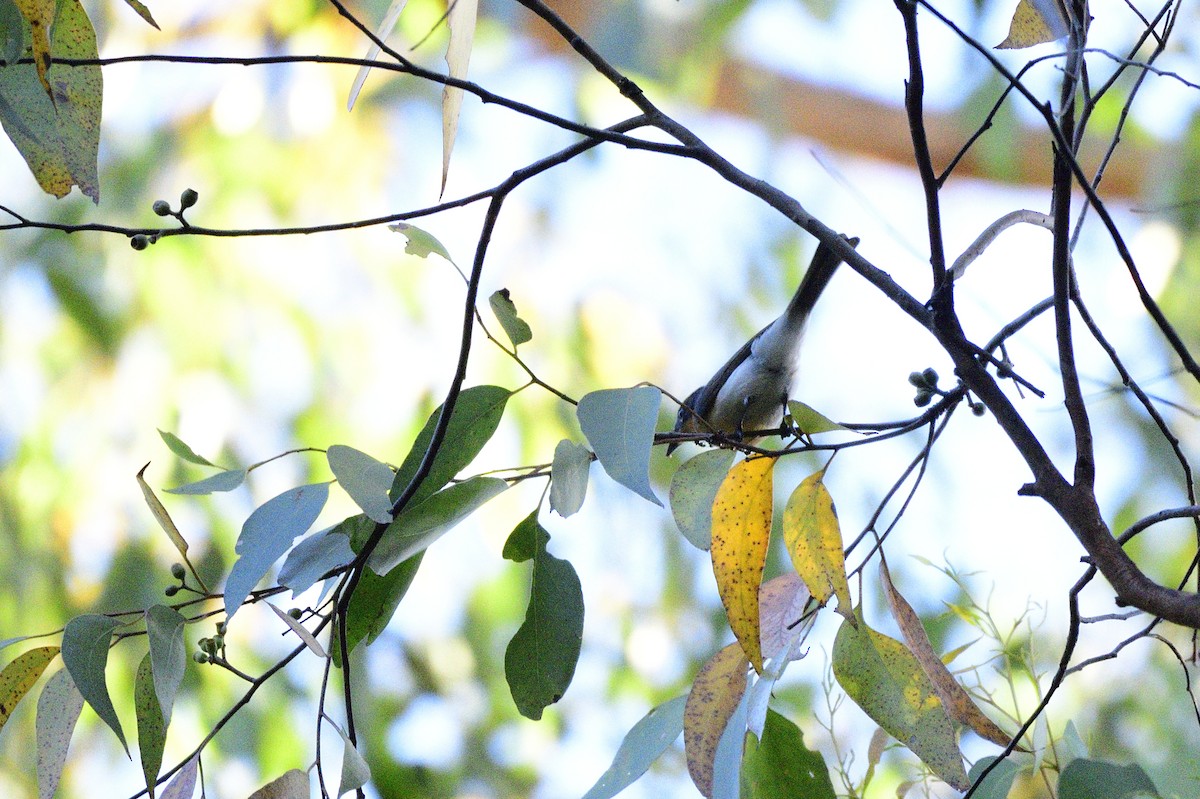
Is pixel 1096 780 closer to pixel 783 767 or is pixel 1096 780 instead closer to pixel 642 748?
pixel 783 767

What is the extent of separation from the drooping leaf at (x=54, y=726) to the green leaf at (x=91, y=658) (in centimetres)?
5

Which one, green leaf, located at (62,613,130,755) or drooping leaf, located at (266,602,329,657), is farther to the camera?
green leaf, located at (62,613,130,755)

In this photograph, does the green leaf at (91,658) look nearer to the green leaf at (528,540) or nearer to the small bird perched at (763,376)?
the green leaf at (528,540)

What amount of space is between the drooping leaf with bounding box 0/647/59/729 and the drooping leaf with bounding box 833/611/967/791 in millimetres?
721

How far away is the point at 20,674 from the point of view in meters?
1.00

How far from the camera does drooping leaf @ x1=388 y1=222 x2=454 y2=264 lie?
0.92 meters

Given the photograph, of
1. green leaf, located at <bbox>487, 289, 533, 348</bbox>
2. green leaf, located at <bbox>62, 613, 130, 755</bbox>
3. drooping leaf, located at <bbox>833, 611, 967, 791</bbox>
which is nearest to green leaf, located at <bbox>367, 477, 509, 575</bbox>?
green leaf, located at <bbox>487, 289, 533, 348</bbox>

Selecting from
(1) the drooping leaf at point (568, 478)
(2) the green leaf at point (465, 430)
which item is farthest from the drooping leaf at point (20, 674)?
(1) the drooping leaf at point (568, 478)

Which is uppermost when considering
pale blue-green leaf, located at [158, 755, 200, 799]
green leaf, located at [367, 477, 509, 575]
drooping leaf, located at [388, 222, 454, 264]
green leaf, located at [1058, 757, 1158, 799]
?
drooping leaf, located at [388, 222, 454, 264]

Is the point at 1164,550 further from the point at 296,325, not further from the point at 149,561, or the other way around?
the point at 149,561

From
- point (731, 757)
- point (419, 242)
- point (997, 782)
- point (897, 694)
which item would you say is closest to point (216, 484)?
point (419, 242)

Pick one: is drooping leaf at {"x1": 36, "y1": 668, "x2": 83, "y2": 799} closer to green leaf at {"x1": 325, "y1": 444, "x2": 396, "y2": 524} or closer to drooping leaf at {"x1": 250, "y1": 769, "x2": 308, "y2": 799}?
drooping leaf at {"x1": 250, "y1": 769, "x2": 308, "y2": 799}

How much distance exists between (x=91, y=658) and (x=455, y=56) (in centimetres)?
62

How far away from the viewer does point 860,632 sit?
3.27 feet
